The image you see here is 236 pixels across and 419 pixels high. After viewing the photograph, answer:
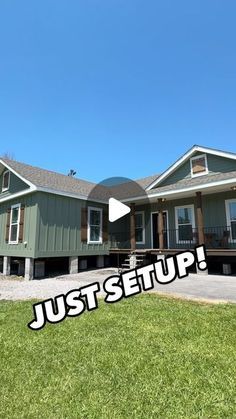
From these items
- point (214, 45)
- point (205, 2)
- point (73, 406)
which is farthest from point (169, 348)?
point (214, 45)

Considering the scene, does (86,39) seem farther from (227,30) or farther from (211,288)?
(211,288)

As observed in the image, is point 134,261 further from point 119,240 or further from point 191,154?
point 191,154

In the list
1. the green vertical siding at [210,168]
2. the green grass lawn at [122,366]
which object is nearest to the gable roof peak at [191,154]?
the green vertical siding at [210,168]

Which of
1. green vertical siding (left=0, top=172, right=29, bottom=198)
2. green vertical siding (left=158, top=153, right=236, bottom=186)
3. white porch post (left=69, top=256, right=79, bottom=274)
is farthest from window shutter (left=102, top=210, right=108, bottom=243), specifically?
green vertical siding (left=0, top=172, right=29, bottom=198)

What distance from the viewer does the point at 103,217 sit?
13594mm

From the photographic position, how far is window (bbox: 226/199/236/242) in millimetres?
11430

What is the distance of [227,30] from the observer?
9.15 m

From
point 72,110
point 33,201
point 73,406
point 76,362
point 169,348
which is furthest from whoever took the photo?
point 72,110

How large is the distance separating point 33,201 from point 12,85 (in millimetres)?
5610

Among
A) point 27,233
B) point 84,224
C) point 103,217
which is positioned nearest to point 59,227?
point 27,233

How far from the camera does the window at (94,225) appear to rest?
12797mm

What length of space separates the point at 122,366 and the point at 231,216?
10049 millimetres

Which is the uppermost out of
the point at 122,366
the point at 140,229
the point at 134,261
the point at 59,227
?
the point at 140,229
